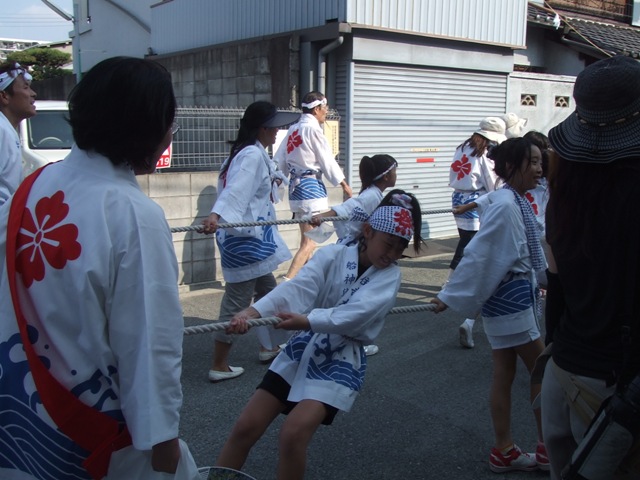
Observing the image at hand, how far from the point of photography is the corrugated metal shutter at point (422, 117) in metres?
9.79

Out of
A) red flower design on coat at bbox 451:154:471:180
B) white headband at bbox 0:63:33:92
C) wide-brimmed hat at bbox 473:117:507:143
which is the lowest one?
red flower design on coat at bbox 451:154:471:180

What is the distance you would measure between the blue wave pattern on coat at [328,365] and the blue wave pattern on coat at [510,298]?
86cm

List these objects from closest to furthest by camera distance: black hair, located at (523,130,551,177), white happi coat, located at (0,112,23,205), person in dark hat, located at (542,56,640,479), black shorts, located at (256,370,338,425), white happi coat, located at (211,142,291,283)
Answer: person in dark hat, located at (542,56,640,479), black shorts, located at (256,370,338,425), black hair, located at (523,130,551,177), white happi coat, located at (0,112,23,205), white happi coat, located at (211,142,291,283)

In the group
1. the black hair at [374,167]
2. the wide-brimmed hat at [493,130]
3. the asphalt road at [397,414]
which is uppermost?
the wide-brimmed hat at [493,130]

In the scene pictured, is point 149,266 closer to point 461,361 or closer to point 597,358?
point 597,358

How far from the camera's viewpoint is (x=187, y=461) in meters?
1.77

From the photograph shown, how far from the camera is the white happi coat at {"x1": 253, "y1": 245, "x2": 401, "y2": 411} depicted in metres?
2.63

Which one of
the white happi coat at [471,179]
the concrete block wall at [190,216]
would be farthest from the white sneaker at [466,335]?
the concrete block wall at [190,216]

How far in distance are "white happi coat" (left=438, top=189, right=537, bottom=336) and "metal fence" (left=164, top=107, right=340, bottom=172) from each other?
4983mm

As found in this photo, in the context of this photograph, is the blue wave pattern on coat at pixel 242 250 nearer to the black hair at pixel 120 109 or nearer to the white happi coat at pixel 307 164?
the white happi coat at pixel 307 164

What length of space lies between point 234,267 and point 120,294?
304 cm

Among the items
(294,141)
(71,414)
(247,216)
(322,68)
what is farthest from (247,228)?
(322,68)

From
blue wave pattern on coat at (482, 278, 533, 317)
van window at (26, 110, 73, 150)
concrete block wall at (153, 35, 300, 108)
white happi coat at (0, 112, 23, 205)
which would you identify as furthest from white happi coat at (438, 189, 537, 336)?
van window at (26, 110, 73, 150)

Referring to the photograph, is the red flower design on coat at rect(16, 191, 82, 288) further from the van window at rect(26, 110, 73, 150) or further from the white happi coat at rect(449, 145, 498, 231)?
the van window at rect(26, 110, 73, 150)
